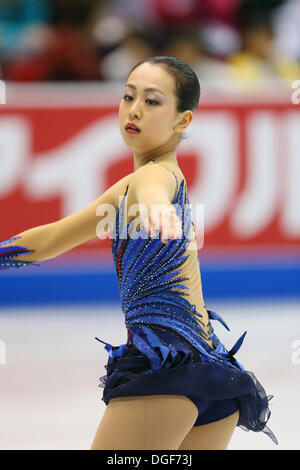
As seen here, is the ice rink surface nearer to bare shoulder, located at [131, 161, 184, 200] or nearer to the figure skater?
A: the figure skater

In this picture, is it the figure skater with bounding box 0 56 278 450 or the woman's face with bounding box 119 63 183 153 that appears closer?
the figure skater with bounding box 0 56 278 450

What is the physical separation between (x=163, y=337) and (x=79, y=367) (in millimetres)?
2405

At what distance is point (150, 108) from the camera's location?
2000mm

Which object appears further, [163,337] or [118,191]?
[118,191]

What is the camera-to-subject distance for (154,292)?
1.93m

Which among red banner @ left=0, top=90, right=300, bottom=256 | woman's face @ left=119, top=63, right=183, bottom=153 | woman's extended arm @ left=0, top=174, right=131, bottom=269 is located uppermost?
red banner @ left=0, top=90, right=300, bottom=256

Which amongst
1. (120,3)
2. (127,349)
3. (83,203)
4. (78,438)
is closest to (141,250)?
(127,349)

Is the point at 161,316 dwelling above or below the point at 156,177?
below

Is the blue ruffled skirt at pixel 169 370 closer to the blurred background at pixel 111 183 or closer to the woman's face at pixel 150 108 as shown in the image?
the woman's face at pixel 150 108

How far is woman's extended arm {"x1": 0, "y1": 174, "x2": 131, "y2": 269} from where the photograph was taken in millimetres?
2111

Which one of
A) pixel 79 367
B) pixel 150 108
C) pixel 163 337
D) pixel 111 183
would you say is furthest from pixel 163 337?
pixel 111 183

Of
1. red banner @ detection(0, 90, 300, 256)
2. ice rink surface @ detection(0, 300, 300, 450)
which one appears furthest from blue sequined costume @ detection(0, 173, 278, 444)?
red banner @ detection(0, 90, 300, 256)

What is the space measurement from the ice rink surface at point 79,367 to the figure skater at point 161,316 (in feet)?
4.01

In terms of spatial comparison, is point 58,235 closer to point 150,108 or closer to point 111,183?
point 150,108
